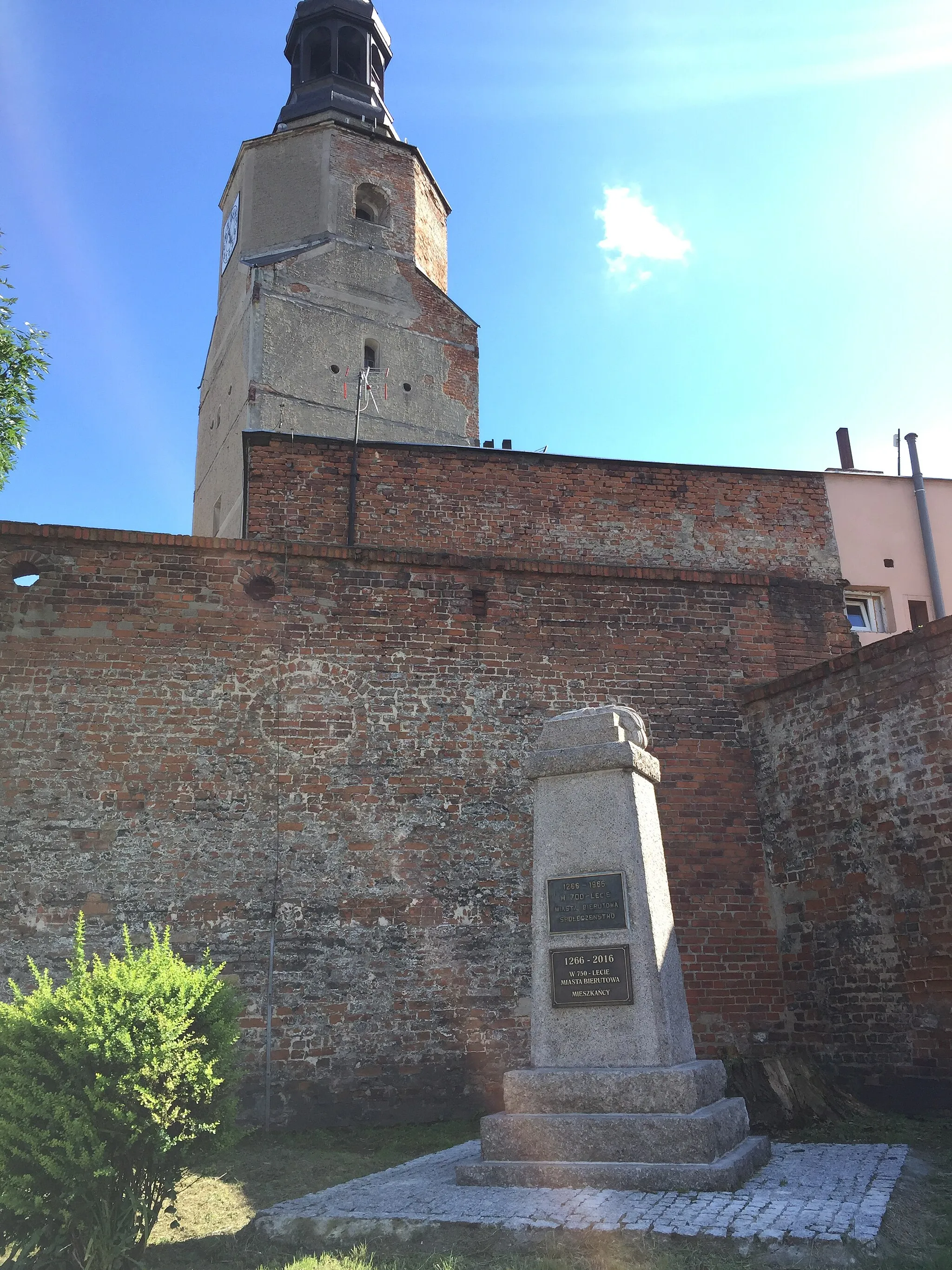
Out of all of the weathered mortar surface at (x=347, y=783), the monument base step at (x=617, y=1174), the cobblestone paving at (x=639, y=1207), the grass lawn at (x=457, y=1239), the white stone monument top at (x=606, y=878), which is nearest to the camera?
the grass lawn at (x=457, y=1239)

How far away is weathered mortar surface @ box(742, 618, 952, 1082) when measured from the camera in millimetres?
8047

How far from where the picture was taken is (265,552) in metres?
9.58

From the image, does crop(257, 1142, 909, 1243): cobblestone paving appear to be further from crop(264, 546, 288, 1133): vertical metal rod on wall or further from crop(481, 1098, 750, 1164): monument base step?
crop(264, 546, 288, 1133): vertical metal rod on wall

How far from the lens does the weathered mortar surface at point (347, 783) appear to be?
839 centimetres

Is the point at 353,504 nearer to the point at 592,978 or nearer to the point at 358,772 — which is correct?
the point at 358,772

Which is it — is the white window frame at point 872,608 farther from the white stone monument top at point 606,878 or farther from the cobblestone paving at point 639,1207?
the cobblestone paving at point 639,1207

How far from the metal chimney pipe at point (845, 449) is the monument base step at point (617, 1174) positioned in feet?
55.7

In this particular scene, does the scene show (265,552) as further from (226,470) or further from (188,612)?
(226,470)

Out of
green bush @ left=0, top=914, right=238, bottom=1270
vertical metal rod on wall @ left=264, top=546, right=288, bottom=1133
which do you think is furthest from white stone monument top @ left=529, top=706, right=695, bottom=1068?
vertical metal rod on wall @ left=264, top=546, right=288, bottom=1133

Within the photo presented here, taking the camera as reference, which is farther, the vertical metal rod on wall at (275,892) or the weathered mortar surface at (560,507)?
the weathered mortar surface at (560,507)

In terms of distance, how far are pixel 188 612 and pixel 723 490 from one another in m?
7.31

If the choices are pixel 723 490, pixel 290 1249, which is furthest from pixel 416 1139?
pixel 723 490

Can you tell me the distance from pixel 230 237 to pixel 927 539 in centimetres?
1462

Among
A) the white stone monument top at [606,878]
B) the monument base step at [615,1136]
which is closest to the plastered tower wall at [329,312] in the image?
the white stone monument top at [606,878]
